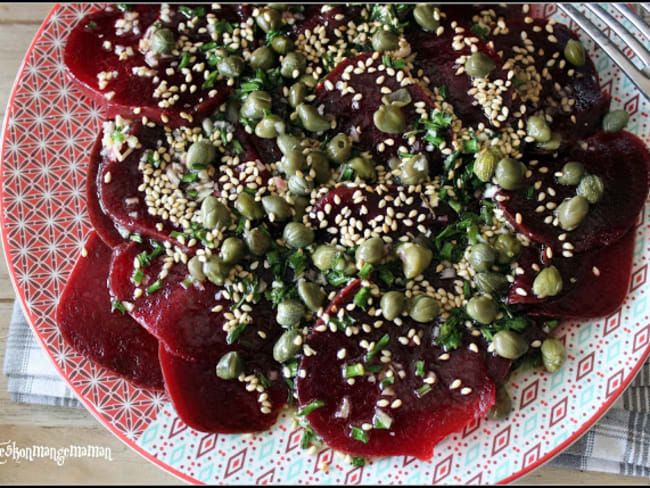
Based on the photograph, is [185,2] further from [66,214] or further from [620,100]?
[620,100]

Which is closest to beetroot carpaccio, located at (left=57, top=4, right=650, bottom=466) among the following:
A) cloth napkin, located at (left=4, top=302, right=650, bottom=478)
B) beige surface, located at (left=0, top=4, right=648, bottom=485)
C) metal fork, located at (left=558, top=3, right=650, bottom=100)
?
metal fork, located at (left=558, top=3, right=650, bottom=100)

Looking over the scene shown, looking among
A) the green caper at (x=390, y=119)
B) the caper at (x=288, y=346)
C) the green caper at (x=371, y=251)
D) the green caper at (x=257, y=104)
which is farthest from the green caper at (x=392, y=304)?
the green caper at (x=257, y=104)

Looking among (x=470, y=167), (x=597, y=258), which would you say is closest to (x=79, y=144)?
(x=470, y=167)

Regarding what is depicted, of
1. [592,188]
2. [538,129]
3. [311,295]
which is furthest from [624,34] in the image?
[311,295]

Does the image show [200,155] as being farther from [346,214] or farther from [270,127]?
[346,214]

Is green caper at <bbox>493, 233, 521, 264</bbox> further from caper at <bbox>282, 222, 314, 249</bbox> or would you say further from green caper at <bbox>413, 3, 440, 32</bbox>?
green caper at <bbox>413, 3, 440, 32</bbox>

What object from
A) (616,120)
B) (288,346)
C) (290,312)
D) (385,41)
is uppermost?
(385,41)

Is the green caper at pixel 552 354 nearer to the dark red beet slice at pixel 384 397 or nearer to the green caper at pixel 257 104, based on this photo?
the dark red beet slice at pixel 384 397
